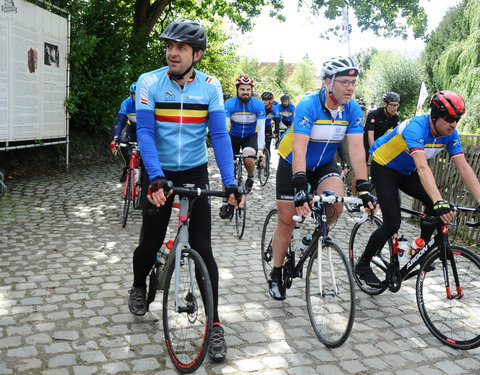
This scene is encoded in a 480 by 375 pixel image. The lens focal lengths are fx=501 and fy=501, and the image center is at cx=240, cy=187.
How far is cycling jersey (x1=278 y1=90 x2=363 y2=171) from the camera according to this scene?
421 cm

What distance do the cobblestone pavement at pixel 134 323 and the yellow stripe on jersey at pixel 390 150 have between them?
1.44 m

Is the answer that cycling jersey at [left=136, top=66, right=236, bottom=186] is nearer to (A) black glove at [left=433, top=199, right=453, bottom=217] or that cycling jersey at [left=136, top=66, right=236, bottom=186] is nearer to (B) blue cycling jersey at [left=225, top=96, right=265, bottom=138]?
(A) black glove at [left=433, top=199, right=453, bottom=217]

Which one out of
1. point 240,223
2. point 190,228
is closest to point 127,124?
point 240,223

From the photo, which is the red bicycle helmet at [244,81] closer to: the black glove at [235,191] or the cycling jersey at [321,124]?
the cycling jersey at [321,124]

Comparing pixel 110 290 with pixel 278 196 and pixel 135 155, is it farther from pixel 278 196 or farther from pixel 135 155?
pixel 135 155

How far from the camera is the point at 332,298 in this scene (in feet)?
13.1

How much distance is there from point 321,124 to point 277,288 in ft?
5.29

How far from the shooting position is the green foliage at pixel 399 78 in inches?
1687

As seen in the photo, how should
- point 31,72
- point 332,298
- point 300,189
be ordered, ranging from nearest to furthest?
point 300,189 → point 332,298 → point 31,72

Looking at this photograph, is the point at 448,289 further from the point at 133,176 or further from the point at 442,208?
the point at 133,176

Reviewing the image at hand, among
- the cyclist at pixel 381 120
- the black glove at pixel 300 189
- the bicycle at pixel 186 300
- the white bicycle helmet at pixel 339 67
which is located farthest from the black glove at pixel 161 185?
the cyclist at pixel 381 120

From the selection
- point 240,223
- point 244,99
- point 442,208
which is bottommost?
point 240,223

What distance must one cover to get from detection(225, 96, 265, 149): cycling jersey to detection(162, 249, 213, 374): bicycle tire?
5.40m

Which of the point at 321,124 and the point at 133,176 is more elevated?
the point at 321,124
